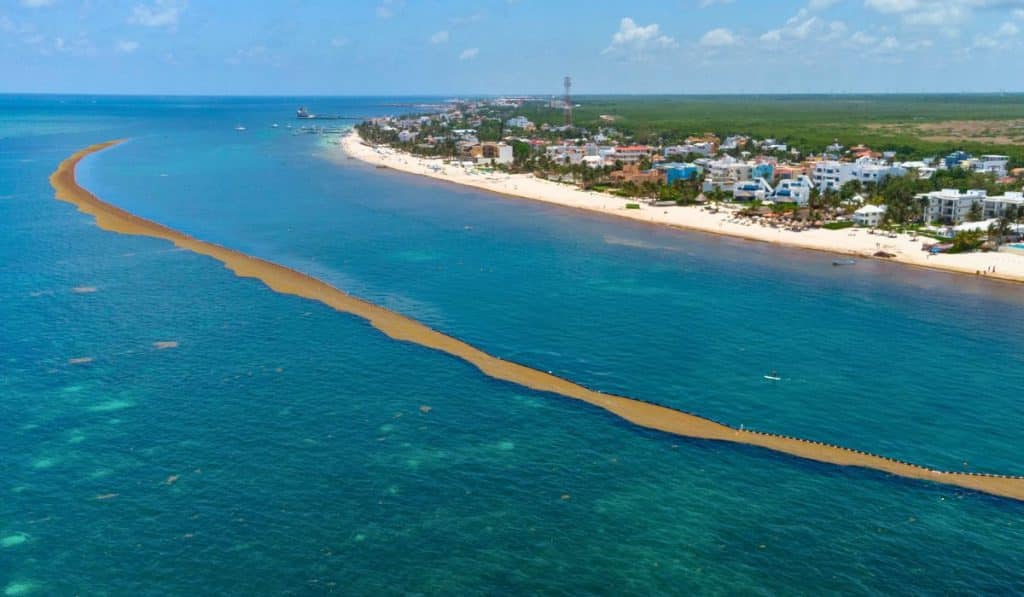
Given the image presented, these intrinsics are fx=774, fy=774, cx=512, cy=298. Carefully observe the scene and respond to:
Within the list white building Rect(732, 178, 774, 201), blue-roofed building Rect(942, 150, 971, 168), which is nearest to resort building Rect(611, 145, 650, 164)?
white building Rect(732, 178, 774, 201)

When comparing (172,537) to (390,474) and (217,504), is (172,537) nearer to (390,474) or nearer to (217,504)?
(217,504)

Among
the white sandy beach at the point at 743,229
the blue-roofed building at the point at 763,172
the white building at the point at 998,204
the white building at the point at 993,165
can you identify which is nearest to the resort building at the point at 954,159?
the white building at the point at 993,165

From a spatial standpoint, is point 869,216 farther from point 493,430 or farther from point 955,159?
point 493,430

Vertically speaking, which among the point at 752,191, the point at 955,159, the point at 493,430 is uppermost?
the point at 955,159

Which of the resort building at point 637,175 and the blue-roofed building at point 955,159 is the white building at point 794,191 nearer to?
the resort building at point 637,175

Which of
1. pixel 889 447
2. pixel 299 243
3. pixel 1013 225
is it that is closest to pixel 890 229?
pixel 1013 225

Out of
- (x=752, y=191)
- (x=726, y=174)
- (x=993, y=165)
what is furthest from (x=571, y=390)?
(x=993, y=165)
